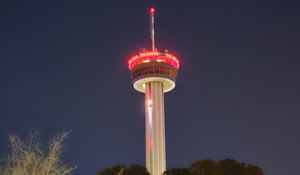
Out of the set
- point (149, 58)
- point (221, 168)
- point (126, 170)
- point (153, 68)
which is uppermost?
point (149, 58)

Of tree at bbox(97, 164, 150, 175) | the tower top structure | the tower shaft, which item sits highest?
the tower top structure

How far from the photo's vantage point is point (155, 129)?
9650 cm

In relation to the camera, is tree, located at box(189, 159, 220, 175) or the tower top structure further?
the tower top structure

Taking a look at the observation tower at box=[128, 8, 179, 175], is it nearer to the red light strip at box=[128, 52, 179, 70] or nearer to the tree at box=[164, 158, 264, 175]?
the red light strip at box=[128, 52, 179, 70]

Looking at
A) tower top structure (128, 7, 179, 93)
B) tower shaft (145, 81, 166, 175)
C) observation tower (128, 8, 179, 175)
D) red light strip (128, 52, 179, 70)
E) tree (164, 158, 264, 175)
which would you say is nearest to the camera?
tree (164, 158, 264, 175)

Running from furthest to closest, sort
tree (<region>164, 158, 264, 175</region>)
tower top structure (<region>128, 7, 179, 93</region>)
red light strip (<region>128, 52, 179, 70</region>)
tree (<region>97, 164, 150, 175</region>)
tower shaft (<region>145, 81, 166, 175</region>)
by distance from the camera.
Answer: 1. red light strip (<region>128, 52, 179, 70</region>)
2. tower top structure (<region>128, 7, 179, 93</region>)
3. tower shaft (<region>145, 81, 166, 175</region>)
4. tree (<region>97, 164, 150, 175</region>)
5. tree (<region>164, 158, 264, 175</region>)

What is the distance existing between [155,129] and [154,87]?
39.2ft

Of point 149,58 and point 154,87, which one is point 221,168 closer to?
point 154,87

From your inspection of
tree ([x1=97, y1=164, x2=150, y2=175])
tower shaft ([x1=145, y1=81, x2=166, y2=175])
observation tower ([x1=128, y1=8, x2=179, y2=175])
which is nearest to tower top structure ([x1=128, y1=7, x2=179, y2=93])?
observation tower ([x1=128, y1=8, x2=179, y2=175])

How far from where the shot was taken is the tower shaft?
9388 cm

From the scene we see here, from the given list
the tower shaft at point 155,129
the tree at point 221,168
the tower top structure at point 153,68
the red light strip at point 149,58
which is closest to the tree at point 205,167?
the tree at point 221,168

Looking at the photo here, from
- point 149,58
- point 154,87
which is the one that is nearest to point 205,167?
point 154,87

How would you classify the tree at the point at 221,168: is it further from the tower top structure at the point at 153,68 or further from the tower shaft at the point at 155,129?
the tower top structure at the point at 153,68

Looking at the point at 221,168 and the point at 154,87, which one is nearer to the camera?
the point at 221,168
